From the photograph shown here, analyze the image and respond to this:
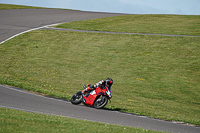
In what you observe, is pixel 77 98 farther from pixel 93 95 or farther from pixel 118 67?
pixel 118 67

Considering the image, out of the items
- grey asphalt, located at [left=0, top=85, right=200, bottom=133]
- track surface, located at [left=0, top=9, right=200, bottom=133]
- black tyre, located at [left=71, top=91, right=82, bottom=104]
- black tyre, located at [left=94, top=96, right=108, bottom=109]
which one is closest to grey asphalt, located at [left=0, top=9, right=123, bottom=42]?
track surface, located at [left=0, top=9, right=200, bottom=133]

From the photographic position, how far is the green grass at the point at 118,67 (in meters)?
16.0

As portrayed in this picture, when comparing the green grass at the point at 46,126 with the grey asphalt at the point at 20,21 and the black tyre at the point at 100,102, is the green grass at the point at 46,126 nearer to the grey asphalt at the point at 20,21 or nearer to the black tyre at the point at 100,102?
the black tyre at the point at 100,102

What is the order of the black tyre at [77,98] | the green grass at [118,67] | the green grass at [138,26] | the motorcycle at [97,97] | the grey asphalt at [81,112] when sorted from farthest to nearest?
1. the green grass at [138,26]
2. the green grass at [118,67]
3. the black tyre at [77,98]
4. the motorcycle at [97,97]
5. the grey asphalt at [81,112]

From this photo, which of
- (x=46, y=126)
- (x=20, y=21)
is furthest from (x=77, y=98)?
(x=20, y=21)

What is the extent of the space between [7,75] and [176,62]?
15.3 m

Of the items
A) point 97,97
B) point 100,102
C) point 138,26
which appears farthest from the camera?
point 138,26

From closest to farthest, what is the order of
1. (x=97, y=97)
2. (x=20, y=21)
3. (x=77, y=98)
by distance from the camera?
1. (x=97, y=97)
2. (x=77, y=98)
3. (x=20, y=21)

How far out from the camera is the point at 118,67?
23.5 metres

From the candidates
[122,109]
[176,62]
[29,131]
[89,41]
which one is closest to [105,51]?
[89,41]

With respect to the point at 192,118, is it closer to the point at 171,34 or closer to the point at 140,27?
the point at 171,34

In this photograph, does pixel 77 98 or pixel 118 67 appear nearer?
pixel 77 98

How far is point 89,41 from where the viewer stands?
30844mm

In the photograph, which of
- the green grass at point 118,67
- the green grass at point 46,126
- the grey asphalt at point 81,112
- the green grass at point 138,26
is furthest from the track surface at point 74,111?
the green grass at point 138,26
